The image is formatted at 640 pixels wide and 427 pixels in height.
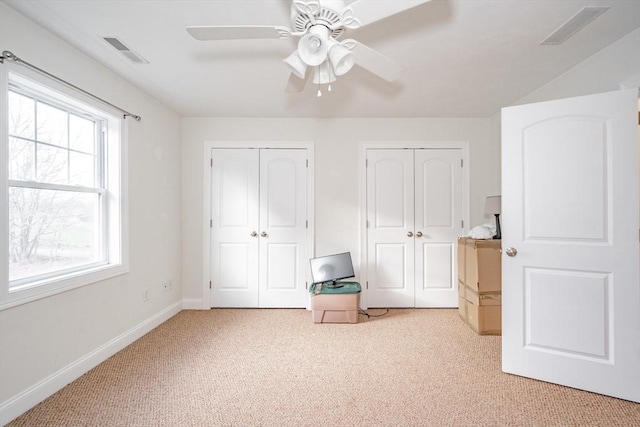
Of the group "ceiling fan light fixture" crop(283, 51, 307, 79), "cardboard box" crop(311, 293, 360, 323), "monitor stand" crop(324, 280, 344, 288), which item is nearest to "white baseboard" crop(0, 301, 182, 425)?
"cardboard box" crop(311, 293, 360, 323)

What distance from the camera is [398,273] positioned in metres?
3.79

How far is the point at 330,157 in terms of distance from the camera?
3.83 meters

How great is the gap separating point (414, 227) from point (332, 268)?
115 centimetres

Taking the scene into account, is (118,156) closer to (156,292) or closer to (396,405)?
(156,292)

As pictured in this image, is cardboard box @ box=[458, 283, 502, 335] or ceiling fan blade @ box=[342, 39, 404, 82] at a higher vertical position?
ceiling fan blade @ box=[342, 39, 404, 82]

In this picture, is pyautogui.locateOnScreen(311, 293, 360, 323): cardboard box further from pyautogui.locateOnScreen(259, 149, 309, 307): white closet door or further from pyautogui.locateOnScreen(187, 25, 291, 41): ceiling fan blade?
pyautogui.locateOnScreen(187, 25, 291, 41): ceiling fan blade

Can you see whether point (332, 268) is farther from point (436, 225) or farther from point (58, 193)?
point (58, 193)

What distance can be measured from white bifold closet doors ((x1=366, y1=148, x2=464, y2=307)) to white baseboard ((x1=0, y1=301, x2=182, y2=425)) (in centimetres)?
248

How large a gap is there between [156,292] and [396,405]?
103 inches

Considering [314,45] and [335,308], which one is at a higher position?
[314,45]

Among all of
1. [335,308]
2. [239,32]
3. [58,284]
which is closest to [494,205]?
[335,308]

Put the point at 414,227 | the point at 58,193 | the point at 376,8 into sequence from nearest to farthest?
the point at 376,8, the point at 58,193, the point at 414,227

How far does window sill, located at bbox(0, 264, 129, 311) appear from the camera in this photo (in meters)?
1.80

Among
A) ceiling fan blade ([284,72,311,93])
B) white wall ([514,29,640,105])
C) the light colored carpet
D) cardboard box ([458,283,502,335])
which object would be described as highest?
white wall ([514,29,640,105])
